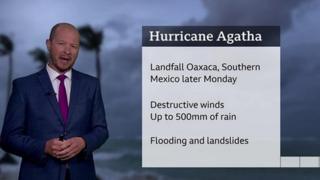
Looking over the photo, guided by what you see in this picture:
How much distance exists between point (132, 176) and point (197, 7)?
0.88 m

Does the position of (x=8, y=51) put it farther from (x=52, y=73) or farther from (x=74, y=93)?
(x=74, y=93)

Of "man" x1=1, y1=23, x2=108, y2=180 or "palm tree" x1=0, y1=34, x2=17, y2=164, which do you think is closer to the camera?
"man" x1=1, y1=23, x2=108, y2=180

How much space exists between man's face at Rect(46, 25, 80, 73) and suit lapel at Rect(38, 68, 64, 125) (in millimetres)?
67

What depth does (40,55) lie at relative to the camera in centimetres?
333

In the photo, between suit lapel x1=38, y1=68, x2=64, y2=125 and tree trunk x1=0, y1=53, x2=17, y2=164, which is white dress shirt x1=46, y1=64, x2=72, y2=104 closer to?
suit lapel x1=38, y1=68, x2=64, y2=125

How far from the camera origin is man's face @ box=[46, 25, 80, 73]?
9.68 ft

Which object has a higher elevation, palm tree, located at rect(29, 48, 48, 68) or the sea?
palm tree, located at rect(29, 48, 48, 68)

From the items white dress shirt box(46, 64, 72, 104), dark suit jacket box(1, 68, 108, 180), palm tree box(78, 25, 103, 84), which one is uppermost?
palm tree box(78, 25, 103, 84)

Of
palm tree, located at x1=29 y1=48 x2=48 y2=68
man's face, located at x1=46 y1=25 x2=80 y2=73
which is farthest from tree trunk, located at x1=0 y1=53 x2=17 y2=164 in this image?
man's face, located at x1=46 y1=25 x2=80 y2=73

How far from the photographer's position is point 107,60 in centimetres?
336

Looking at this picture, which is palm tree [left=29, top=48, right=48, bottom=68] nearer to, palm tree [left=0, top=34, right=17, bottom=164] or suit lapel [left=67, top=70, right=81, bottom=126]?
palm tree [left=0, top=34, right=17, bottom=164]

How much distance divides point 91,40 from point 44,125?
59 cm

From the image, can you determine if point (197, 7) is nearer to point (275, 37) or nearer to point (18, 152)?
point (275, 37)

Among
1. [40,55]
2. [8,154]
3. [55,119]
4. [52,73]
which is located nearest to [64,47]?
[52,73]
